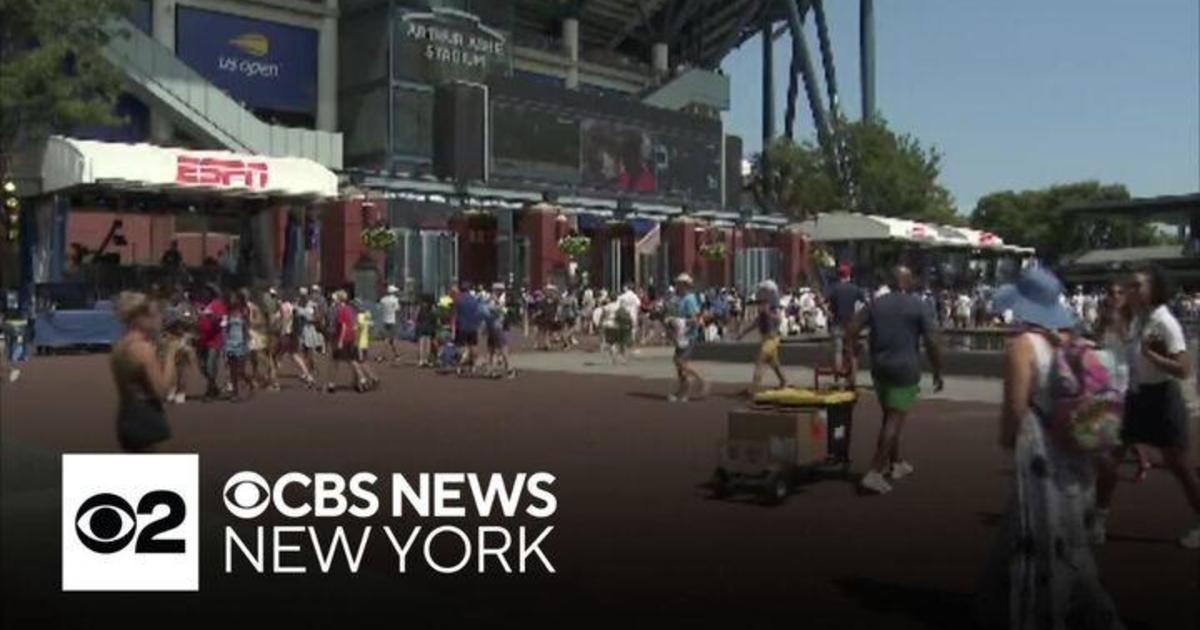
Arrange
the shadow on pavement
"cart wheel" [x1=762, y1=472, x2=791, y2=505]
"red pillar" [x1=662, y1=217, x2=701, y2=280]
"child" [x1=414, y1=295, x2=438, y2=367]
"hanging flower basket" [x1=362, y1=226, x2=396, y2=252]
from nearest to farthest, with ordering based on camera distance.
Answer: the shadow on pavement
"cart wheel" [x1=762, y1=472, x2=791, y2=505]
"child" [x1=414, y1=295, x2=438, y2=367]
"hanging flower basket" [x1=362, y1=226, x2=396, y2=252]
"red pillar" [x1=662, y1=217, x2=701, y2=280]

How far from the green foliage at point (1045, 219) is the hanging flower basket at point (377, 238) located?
66.3 m

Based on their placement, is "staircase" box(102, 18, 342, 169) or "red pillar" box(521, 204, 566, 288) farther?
"red pillar" box(521, 204, 566, 288)

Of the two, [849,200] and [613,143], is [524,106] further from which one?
[849,200]

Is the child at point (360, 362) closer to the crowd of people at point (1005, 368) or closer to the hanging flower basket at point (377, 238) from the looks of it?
the crowd of people at point (1005, 368)

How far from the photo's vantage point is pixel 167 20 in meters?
47.7

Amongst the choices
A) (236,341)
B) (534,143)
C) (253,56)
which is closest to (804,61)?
(534,143)

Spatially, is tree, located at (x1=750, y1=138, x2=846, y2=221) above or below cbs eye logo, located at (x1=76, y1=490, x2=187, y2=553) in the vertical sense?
above

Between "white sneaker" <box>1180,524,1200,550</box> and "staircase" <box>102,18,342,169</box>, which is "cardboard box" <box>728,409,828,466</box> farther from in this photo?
"staircase" <box>102,18,342,169</box>

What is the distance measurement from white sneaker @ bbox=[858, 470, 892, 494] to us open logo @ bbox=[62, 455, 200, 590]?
16.2 feet

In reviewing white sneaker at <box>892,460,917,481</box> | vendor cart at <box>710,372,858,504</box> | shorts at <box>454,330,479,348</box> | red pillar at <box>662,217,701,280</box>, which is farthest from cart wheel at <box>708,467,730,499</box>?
red pillar at <box>662,217,701,280</box>

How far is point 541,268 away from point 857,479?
3476cm

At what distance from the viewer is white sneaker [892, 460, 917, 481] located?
31.6 feet

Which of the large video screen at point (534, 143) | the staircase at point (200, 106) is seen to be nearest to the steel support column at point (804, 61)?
the large video screen at point (534, 143)

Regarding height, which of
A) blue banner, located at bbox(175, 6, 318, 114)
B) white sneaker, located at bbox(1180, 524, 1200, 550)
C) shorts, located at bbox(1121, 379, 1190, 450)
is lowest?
white sneaker, located at bbox(1180, 524, 1200, 550)
